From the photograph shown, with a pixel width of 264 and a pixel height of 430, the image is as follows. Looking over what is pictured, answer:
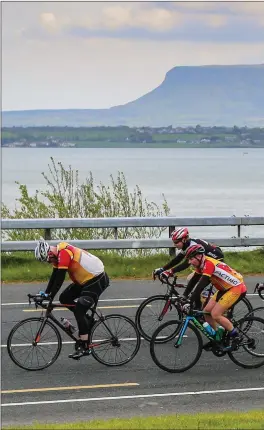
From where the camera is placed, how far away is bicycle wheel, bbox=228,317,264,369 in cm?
1172

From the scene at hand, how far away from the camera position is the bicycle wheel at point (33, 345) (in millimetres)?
11508

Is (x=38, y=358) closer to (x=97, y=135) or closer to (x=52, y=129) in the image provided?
(x=52, y=129)

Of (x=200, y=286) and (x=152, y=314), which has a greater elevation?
(x=200, y=286)

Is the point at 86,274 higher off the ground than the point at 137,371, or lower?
higher

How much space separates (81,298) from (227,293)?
1946 mm

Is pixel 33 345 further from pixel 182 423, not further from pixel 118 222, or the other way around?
pixel 118 222

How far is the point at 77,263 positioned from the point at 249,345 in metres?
2.61

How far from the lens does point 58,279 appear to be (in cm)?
1129

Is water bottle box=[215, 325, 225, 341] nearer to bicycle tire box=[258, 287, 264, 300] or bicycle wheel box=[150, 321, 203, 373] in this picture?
bicycle wheel box=[150, 321, 203, 373]

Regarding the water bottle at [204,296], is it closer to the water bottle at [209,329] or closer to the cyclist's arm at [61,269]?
the water bottle at [209,329]

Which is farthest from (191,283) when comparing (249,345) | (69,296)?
(69,296)

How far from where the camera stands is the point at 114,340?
38.6 ft

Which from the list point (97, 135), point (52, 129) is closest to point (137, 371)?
point (52, 129)

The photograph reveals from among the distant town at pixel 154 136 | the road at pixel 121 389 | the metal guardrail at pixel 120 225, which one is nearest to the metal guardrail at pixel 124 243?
the metal guardrail at pixel 120 225
